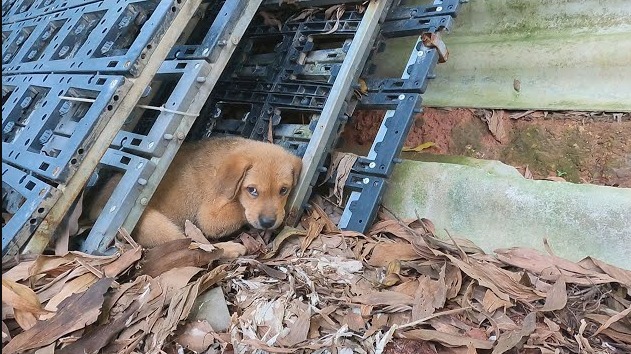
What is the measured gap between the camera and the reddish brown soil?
3.84 m

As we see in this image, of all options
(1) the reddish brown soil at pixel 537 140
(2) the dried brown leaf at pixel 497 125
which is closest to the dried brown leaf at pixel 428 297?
(1) the reddish brown soil at pixel 537 140

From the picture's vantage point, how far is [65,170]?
2963 millimetres

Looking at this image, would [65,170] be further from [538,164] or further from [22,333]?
[538,164]

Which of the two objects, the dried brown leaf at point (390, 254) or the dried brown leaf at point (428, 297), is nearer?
the dried brown leaf at point (428, 297)

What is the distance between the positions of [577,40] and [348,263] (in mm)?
2414

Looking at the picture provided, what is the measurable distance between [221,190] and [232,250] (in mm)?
388

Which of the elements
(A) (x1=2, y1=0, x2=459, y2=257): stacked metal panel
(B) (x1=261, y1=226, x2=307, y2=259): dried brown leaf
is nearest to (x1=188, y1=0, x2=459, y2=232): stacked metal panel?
(A) (x1=2, y1=0, x2=459, y2=257): stacked metal panel

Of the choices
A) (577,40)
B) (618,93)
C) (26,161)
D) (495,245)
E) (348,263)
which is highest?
(577,40)

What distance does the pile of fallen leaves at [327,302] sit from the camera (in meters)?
2.58

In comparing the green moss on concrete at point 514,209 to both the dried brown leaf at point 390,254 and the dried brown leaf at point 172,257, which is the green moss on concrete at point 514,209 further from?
the dried brown leaf at point 172,257

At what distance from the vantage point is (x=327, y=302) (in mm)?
2900

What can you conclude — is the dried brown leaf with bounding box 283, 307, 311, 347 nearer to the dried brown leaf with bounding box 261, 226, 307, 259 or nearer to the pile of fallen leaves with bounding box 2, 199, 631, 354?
the pile of fallen leaves with bounding box 2, 199, 631, 354

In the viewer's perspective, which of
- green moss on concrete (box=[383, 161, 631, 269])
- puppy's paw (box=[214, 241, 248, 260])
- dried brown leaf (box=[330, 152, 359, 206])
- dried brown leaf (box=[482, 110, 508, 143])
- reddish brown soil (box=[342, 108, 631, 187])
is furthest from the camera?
dried brown leaf (box=[482, 110, 508, 143])

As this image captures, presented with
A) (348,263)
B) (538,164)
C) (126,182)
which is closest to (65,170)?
(126,182)
